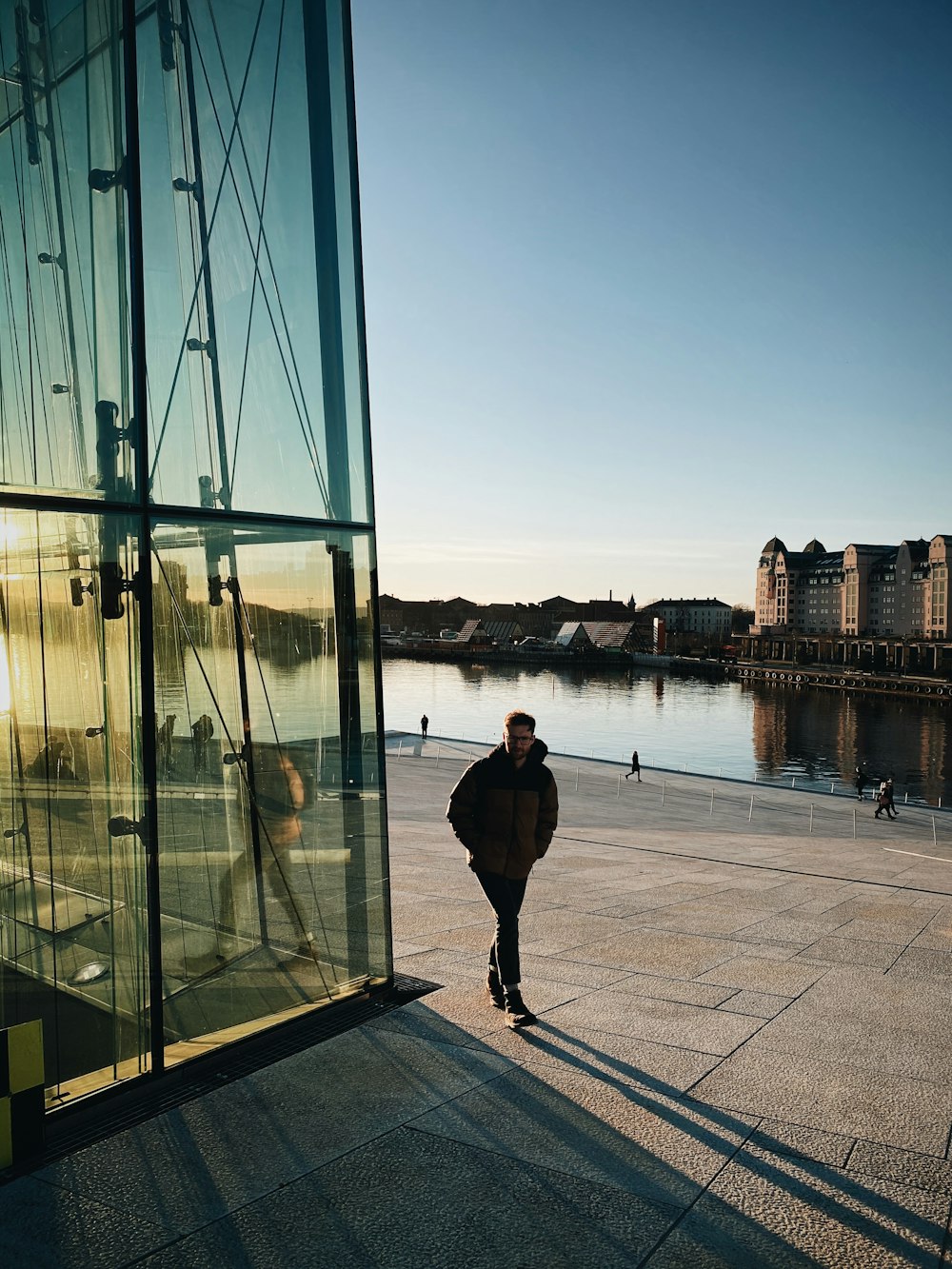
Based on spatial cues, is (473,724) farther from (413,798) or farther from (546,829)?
(546,829)

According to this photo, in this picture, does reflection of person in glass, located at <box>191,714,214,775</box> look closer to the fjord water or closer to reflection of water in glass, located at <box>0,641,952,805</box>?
reflection of water in glass, located at <box>0,641,952,805</box>

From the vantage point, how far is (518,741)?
5.25 meters

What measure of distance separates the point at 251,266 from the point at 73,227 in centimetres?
90

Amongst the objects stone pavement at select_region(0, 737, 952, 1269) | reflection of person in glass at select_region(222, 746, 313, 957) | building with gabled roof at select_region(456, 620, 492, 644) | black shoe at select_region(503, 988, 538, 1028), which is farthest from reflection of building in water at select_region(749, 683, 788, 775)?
building with gabled roof at select_region(456, 620, 492, 644)

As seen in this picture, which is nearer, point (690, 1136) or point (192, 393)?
point (690, 1136)

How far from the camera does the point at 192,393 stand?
478 centimetres

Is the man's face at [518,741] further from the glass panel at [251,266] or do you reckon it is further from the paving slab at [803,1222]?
the paving slab at [803,1222]

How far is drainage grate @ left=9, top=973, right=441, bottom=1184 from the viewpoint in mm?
3895

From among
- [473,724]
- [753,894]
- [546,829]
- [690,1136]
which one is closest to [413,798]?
[753,894]

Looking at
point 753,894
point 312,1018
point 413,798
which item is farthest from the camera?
point 413,798

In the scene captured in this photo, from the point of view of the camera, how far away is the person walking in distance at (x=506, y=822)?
5.26 m

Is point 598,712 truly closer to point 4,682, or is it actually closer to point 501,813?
point 501,813

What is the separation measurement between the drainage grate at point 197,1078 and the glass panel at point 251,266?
8.20ft

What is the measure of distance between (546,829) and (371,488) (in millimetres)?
2048
